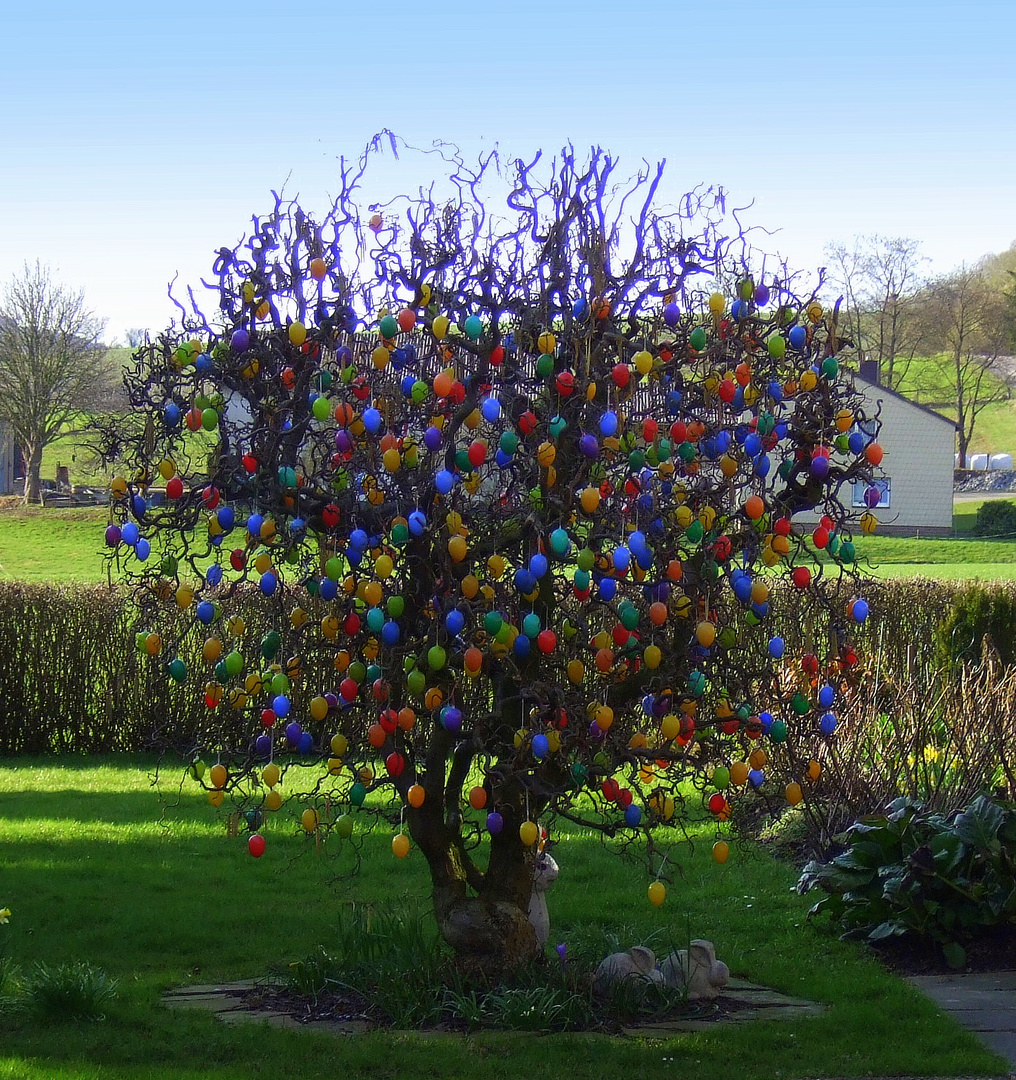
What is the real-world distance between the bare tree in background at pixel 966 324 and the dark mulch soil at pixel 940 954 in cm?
5206

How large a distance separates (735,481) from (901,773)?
3.60 meters

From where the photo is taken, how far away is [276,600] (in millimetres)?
4371

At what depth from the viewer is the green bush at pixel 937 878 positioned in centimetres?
534

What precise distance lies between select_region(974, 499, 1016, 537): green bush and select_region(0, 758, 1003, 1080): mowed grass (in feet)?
128

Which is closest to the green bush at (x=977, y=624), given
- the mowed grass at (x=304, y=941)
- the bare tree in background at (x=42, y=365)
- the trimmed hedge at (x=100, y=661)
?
the trimmed hedge at (x=100, y=661)

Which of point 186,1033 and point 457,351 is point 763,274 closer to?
point 457,351

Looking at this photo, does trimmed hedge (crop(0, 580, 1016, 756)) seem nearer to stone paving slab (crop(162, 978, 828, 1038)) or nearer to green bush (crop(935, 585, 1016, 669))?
green bush (crop(935, 585, 1016, 669))

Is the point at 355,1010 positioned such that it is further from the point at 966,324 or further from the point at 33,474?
the point at 966,324

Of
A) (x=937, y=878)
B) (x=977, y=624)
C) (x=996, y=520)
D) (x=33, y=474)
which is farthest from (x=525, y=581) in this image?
(x=996, y=520)

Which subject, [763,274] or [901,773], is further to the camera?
[901,773]

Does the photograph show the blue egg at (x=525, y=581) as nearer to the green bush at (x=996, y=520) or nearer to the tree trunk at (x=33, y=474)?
the tree trunk at (x=33, y=474)

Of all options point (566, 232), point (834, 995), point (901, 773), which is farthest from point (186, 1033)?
point (901, 773)

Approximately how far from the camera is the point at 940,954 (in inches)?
214

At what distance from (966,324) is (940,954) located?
183ft
